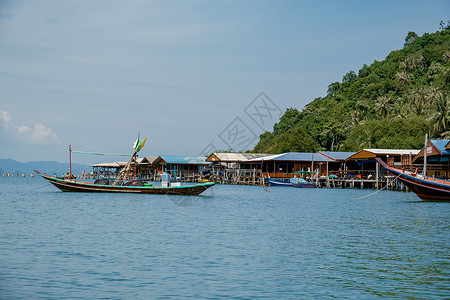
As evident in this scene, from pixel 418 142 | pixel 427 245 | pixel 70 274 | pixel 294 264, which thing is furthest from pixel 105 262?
pixel 418 142

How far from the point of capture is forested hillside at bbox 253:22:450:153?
7069 centimetres

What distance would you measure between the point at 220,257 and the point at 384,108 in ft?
241

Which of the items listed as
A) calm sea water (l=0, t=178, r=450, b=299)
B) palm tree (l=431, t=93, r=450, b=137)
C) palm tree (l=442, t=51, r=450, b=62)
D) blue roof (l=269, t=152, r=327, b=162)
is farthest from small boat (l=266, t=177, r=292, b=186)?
palm tree (l=442, t=51, r=450, b=62)

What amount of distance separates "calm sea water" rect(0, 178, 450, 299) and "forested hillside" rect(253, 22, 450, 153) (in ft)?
152

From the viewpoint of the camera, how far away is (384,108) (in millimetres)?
83688

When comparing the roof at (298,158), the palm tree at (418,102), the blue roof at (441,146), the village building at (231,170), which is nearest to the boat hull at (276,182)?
the roof at (298,158)

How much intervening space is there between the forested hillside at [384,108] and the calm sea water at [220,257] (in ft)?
152

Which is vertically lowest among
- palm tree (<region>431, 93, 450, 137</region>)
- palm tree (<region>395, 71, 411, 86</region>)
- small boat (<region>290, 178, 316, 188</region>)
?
small boat (<region>290, 178, 316, 188</region>)

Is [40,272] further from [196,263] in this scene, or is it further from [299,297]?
[299,297]

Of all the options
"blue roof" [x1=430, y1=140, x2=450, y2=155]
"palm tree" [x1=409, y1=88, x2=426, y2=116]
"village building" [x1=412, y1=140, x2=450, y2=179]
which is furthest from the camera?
"palm tree" [x1=409, y1=88, x2=426, y2=116]

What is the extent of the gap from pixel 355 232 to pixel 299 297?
11.2 meters

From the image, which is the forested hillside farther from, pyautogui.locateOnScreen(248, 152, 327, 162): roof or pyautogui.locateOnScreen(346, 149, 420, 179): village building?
pyautogui.locateOnScreen(248, 152, 327, 162): roof

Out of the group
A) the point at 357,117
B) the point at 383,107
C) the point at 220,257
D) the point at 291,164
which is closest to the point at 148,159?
the point at 291,164

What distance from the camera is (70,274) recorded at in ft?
43.5
